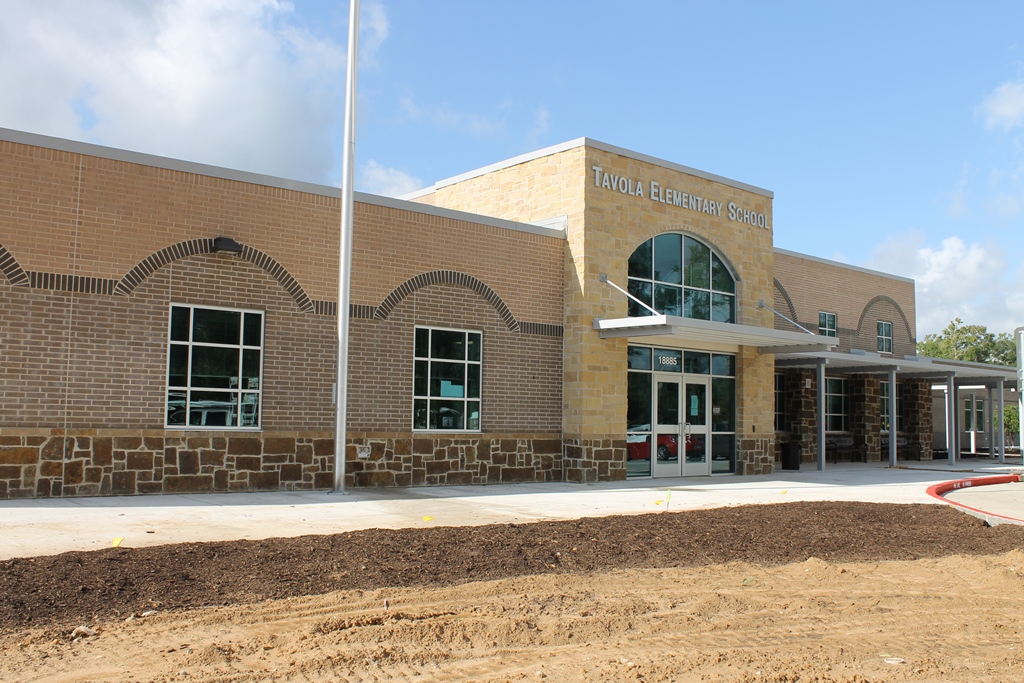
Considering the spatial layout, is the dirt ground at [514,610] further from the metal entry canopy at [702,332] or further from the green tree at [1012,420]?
the green tree at [1012,420]

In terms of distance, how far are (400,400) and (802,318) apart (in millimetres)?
15908

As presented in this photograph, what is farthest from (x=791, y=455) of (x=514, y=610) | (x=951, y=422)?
(x=514, y=610)

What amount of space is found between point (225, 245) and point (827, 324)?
20.8 metres

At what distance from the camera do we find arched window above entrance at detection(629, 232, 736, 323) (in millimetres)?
20484

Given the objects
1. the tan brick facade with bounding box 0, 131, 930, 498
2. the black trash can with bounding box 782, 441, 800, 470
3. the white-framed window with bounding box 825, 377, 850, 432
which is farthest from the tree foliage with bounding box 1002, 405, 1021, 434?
the tan brick facade with bounding box 0, 131, 930, 498

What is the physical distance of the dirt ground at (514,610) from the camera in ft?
18.5

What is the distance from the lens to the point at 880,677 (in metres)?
5.62

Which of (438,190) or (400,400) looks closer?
(400,400)

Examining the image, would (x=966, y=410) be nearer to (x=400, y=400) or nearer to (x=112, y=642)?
(x=400, y=400)

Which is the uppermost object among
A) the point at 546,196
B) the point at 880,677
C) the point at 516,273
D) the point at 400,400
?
the point at 546,196

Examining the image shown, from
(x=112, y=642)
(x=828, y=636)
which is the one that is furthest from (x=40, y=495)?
(x=828, y=636)

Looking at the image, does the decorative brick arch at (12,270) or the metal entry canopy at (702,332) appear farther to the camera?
the metal entry canopy at (702,332)

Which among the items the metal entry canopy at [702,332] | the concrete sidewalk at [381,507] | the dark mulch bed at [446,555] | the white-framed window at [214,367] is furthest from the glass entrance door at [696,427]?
the white-framed window at [214,367]

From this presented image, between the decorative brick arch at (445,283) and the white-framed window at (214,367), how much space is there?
240 cm
